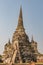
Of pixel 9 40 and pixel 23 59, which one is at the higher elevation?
pixel 9 40

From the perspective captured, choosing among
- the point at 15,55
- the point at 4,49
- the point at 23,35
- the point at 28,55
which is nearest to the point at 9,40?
the point at 4,49

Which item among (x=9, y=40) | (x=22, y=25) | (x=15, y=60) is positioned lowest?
(x=15, y=60)

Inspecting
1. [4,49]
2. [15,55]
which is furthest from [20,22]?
[15,55]

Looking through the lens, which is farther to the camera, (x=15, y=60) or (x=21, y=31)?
(x=21, y=31)

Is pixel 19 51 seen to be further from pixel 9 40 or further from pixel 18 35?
pixel 9 40

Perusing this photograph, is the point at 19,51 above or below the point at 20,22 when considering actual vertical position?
below

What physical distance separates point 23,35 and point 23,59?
18.1 metres

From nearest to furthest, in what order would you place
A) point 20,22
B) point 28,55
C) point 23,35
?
point 28,55
point 23,35
point 20,22

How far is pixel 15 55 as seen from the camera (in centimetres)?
4153

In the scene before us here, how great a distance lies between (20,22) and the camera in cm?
6500


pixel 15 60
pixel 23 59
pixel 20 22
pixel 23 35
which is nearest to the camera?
pixel 15 60

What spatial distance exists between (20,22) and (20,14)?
3.01 m

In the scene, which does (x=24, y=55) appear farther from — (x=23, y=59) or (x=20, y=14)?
(x=20, y=14)

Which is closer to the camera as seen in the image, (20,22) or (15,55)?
(15,55)
